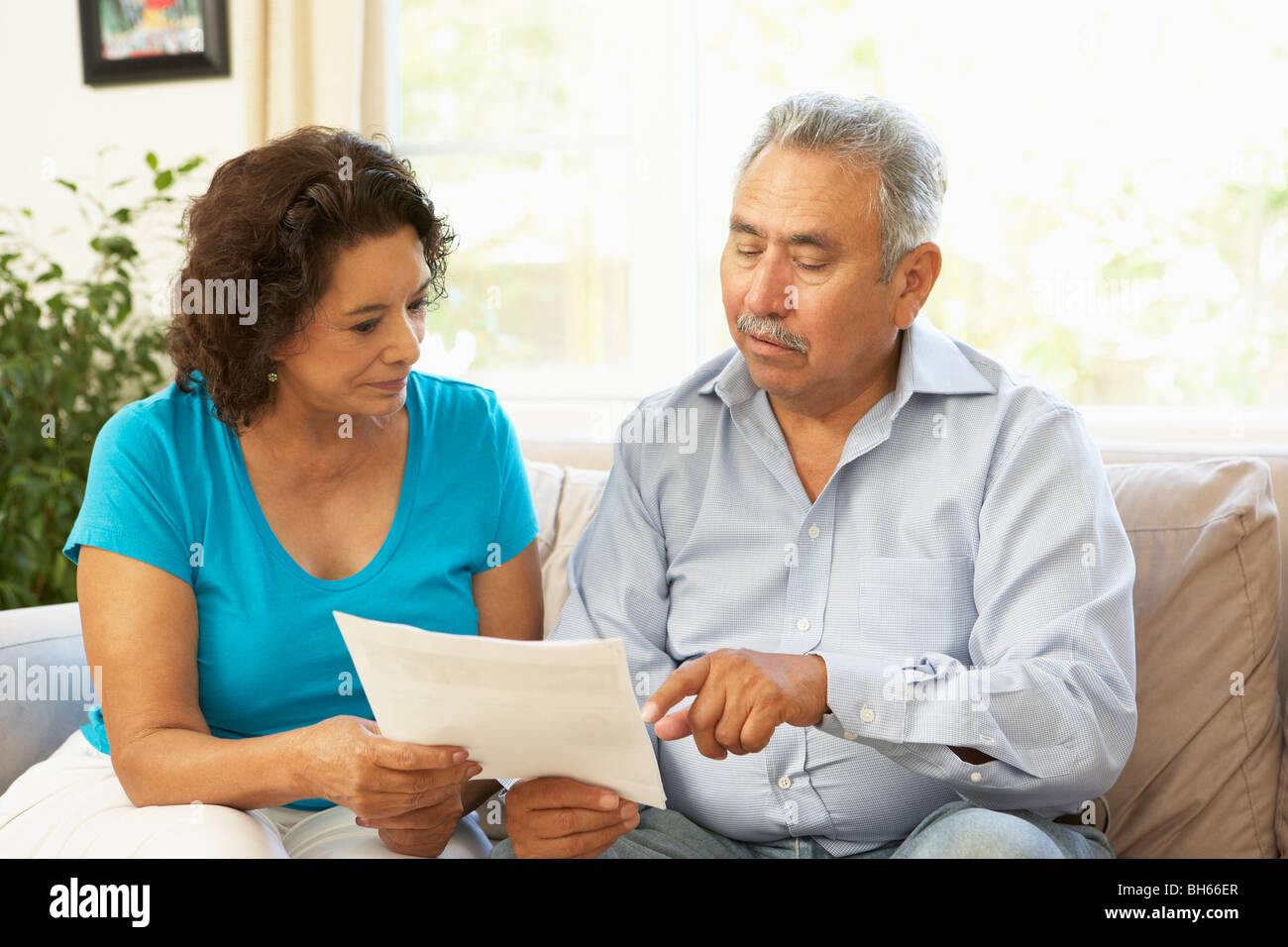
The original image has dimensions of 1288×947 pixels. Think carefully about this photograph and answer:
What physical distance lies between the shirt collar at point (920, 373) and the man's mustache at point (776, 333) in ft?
0.40

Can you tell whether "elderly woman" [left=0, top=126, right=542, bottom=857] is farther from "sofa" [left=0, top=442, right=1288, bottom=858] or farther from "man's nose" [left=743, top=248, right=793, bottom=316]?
"man's nose" [left=743, top=248, right=793, bottom=316]

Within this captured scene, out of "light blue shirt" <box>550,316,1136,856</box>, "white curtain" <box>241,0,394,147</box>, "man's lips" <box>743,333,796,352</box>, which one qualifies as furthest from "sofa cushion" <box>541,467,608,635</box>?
"white curtain" <box>241,0,394,147</box>

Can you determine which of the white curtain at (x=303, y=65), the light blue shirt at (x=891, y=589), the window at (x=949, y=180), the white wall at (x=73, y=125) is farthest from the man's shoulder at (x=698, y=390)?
the white wall at (x=73, y=125)

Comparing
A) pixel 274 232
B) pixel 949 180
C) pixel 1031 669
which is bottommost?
pixel 1031 669

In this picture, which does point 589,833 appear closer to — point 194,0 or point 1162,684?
point 1162,684

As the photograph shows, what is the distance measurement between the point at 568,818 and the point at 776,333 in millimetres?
646

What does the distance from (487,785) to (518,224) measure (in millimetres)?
1719

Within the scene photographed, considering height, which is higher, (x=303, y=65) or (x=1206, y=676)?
(x=303, y=65)

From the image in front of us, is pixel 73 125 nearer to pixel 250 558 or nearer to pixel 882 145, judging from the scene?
pixel 250 558

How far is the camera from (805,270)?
148 centimetres

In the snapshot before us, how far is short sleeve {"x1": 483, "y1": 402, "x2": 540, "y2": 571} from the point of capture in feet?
5.21

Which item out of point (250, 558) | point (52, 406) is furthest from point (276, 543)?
point (52, 406)

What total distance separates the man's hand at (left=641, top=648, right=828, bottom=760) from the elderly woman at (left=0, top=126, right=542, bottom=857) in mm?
234
